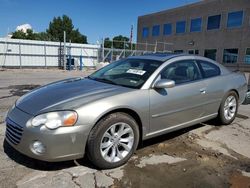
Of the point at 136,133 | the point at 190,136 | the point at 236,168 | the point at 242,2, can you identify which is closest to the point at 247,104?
the point at 190,136

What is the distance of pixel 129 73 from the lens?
13.6ft

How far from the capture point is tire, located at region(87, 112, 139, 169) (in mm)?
3115

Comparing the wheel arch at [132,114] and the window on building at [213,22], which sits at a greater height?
the window on building at [213,22]

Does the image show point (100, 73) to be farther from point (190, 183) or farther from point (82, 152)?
point (190, 183)

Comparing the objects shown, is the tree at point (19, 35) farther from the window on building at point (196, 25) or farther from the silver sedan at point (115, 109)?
the silver sedan at point (115, 109)

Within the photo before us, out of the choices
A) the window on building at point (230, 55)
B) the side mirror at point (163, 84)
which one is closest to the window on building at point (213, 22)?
the window on building at point (230, 55)

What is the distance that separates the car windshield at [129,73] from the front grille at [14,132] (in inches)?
58.7

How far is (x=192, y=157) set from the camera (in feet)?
12.4

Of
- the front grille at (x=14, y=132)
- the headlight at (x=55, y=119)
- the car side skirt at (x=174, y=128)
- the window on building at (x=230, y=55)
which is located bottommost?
the car side skirt at (x=174, y=128)

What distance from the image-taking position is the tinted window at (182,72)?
4098mm

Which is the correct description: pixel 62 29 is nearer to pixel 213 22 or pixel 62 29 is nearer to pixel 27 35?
pixel 27 35

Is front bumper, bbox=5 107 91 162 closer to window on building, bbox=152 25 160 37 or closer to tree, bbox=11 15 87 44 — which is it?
window on building, bbox=152 25 160 37

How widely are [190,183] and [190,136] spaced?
1.64 meters

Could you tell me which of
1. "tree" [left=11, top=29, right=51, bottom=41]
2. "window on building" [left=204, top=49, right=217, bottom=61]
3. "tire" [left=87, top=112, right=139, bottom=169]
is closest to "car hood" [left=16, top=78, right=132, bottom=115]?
"tire" [left=87, top=112, right=139, bottom=169]
